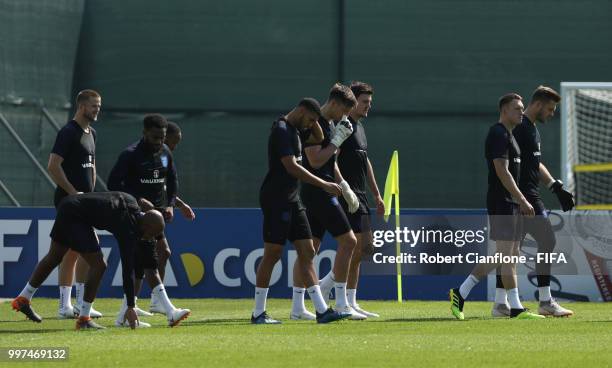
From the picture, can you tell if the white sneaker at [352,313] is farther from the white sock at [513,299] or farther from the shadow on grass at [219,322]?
the white sock at [513,299]

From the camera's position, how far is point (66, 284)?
45.5ft

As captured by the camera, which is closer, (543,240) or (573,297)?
(543,240)

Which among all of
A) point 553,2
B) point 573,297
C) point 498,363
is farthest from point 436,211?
point 498,363

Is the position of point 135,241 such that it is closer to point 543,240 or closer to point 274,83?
point 543,240

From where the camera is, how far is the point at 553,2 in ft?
75.8

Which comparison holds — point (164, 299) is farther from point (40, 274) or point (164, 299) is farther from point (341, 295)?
point (341, 295)

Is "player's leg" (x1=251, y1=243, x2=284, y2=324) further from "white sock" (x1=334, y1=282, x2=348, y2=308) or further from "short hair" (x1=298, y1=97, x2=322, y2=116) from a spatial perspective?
"short hair" (x1=298, y1=97, x2=322, y2=116)

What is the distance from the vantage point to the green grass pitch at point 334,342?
360 inches

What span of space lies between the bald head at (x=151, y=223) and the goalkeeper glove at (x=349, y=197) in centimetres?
200

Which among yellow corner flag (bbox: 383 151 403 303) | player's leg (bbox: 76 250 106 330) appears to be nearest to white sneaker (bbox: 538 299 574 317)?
yellow corner flag (bbox: 383 151 403 303)

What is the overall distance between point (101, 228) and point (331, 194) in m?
2.13

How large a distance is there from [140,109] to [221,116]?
4.51 ft

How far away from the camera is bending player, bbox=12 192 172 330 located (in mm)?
11133

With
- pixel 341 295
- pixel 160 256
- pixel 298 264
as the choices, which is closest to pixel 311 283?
pixel 298 264
